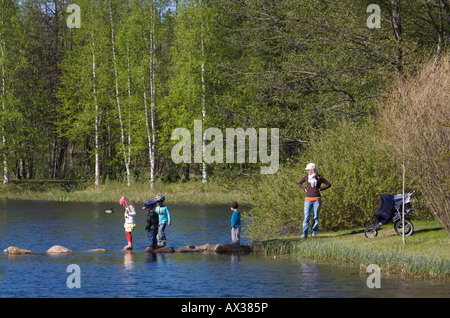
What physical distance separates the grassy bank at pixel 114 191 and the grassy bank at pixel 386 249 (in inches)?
979

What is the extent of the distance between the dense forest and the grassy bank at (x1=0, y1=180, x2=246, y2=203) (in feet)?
5.52

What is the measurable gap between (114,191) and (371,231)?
33763mm

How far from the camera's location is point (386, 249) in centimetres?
1869

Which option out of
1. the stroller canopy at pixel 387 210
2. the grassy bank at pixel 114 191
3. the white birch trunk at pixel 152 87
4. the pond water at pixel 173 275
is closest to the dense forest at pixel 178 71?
the white birch trunk at pixel 152 87

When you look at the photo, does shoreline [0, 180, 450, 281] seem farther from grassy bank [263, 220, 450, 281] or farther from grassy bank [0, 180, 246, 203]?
grassy bank [0, 180, 246, 203]

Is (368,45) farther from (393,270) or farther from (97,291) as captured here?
(97,291)

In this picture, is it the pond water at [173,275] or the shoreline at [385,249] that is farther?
the shoreline at [385,249]

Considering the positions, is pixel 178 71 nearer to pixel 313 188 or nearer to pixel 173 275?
pixel 313 188

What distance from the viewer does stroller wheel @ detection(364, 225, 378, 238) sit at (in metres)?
21.1

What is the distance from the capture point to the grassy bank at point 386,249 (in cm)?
1706

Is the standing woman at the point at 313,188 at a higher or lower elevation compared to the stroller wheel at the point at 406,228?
higher

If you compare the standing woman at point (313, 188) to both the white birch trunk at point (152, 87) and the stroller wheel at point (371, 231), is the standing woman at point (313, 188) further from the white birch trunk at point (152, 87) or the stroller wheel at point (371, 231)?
the white birch trunk at point (152, 87)

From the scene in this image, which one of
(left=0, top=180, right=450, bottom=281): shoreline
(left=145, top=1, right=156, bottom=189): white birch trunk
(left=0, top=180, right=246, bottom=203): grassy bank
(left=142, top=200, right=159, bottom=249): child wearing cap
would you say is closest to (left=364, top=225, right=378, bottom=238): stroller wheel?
(left=0, top=180, right=450, bottom=281): shoreline

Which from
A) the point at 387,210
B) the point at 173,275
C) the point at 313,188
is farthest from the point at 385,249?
the point at 173,275
